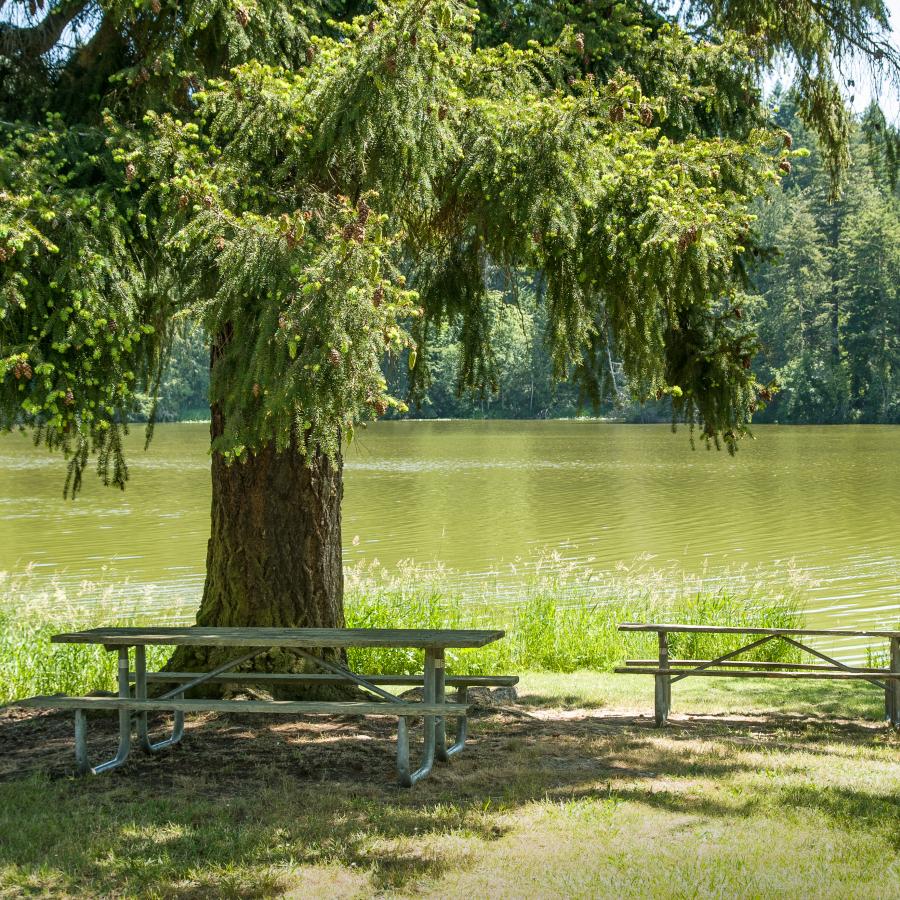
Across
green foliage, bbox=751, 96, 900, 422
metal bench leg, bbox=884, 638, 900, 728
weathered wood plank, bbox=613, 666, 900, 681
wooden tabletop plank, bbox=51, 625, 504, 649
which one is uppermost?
green foliage, bbox=751, 96, 900, 422

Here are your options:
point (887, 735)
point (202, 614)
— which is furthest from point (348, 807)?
point (887, 735)

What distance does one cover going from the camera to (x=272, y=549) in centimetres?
677

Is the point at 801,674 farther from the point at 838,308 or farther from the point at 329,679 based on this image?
the point at 838,308

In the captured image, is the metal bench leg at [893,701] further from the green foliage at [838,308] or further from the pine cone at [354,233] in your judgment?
the green foliage at [838,308]

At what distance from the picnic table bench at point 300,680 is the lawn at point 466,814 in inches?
5.1

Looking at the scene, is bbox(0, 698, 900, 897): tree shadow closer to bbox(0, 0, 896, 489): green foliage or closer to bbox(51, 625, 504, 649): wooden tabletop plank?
bbox(51, 625, 504, 649): wooden tabletop plank

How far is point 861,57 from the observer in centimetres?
752

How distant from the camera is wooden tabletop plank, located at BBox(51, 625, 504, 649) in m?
5.05

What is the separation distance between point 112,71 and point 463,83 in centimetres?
202

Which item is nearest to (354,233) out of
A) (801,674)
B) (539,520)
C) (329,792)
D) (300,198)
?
(300,198)

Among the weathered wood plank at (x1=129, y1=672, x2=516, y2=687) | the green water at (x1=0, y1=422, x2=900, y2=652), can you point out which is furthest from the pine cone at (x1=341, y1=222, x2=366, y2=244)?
the weathered wood plank at (x1=129, y1=672, x2=516, y2=687)

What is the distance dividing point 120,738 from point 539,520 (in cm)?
1650

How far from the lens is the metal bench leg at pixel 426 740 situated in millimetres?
4930

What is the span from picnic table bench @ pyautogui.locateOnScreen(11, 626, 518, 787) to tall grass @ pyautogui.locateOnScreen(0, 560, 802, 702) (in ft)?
9.66
